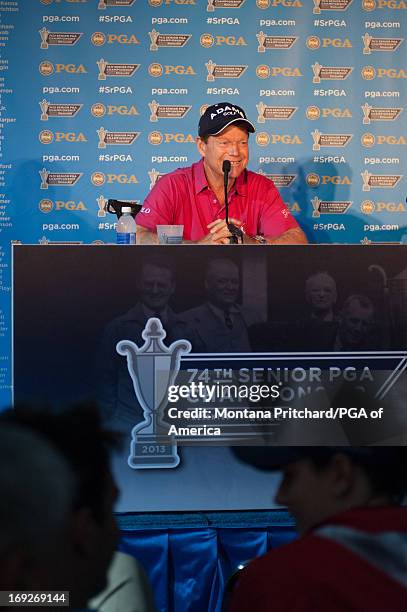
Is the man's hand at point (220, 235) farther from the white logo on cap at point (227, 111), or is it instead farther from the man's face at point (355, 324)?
the white logo on cap at point (227, 111)

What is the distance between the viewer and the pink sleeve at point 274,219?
412 cm

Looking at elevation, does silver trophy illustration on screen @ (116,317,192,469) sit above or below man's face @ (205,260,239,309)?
below

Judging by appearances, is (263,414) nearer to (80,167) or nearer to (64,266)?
(64,266)

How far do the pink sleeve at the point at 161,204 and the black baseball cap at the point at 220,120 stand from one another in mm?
333

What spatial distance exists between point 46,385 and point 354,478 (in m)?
1.19

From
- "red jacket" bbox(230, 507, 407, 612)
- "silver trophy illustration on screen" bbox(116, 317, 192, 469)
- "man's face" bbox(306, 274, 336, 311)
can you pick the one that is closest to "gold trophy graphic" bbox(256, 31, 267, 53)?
"man's face" bbox(306, 274, 336, 311)

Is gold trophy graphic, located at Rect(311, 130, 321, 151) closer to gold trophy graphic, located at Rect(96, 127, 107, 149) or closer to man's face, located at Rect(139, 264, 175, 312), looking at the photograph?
gold trophy graphic, located at Rect(96, 127, 107, 149)

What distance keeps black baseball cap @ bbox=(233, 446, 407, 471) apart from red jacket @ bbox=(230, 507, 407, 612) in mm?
477

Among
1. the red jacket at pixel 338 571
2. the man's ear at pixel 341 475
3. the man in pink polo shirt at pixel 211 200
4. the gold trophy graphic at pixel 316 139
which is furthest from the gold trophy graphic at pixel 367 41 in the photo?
the red jacket at pixel 338 571

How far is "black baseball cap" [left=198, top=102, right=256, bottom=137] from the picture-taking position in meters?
→ 3.90

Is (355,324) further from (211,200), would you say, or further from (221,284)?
(211,200)

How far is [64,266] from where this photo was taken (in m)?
2.40

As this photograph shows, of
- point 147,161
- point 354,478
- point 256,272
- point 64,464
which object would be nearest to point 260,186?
point 147,161

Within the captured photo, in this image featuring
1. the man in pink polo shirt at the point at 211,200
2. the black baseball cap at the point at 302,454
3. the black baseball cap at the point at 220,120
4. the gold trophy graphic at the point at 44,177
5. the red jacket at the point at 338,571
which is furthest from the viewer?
the gold trophy graphic at the point at 44,177
